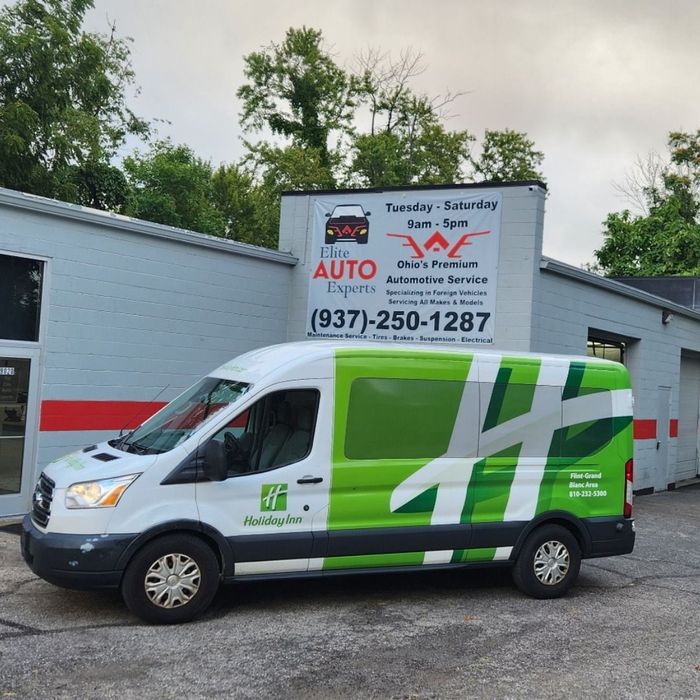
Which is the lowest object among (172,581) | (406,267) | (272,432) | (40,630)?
(40,630)

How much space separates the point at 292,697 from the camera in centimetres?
483

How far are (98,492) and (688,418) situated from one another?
16.2 metres

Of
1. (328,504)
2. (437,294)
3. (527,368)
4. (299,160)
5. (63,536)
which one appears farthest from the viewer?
(299,160)

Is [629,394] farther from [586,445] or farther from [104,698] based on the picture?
[104,698]

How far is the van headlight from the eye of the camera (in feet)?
19.3

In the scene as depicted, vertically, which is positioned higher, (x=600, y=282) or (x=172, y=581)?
(x=600, y=282)

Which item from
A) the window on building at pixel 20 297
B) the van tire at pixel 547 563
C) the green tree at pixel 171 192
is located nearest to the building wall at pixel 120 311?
the window on building at pixel 20 297

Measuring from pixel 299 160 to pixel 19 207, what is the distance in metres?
27.9

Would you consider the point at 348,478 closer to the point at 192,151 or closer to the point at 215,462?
the point at 215,462

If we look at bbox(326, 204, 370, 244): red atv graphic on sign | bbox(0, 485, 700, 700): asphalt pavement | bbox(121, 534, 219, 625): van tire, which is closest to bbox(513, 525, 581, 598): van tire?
bbox(0, 485, 700, 700): asphalt pavement

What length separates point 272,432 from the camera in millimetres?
6496

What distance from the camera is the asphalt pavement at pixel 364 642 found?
502cm

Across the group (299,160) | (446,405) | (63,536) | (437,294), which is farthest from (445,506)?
(299,160)

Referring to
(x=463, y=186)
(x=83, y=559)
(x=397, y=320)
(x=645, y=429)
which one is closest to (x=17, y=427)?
(x=83, y=559)
